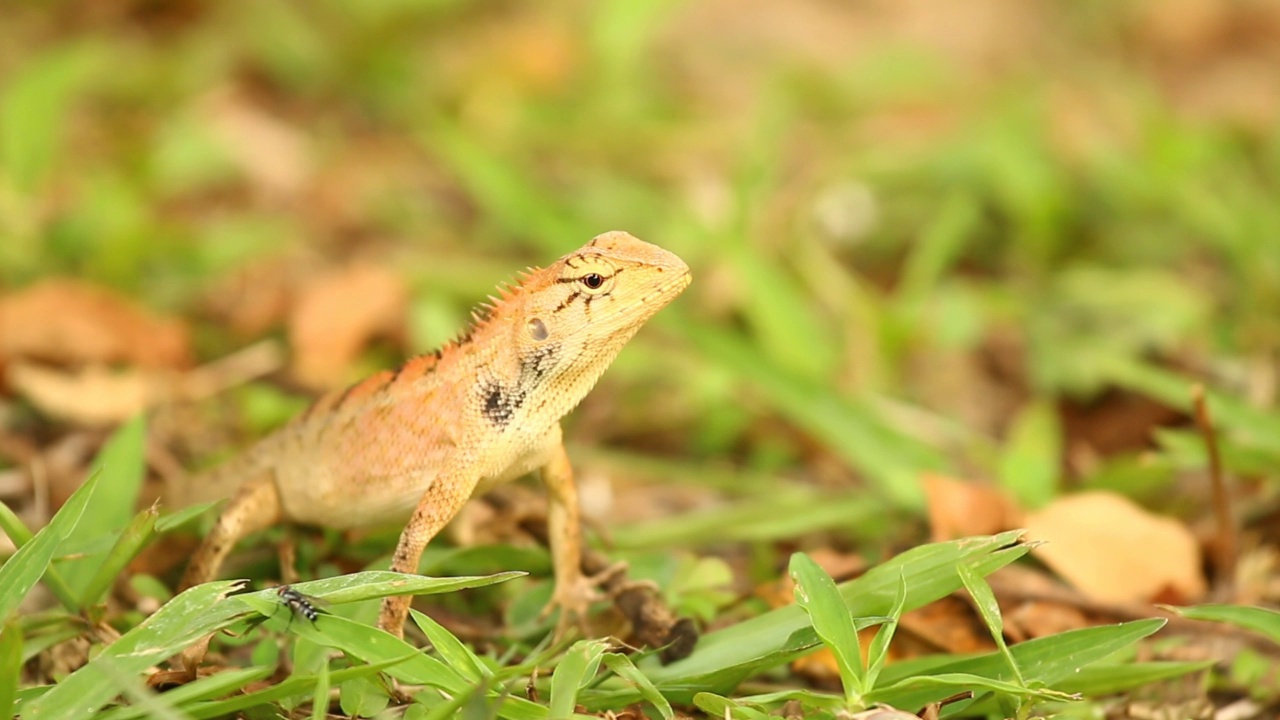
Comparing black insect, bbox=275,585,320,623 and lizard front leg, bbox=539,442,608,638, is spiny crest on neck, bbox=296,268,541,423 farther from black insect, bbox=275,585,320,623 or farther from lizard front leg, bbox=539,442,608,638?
black insect, bbox=275,585,320,623

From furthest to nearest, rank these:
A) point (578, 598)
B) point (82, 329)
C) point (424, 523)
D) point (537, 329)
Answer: point (82, 329)
point (578, 598)
point (537, 329)
point (424, 523)

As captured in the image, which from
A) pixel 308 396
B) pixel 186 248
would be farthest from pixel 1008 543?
pixel 186 248

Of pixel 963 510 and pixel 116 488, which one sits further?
pixel 963 510

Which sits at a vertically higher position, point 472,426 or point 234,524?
point 472,426

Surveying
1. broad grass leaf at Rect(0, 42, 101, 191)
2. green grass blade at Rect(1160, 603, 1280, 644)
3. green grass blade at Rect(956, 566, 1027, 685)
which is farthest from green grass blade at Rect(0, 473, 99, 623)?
broad grass leaf at Rect(0, 42, 101, 191)

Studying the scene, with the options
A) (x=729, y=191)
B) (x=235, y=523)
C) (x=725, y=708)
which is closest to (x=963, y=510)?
(x=725, y=708)

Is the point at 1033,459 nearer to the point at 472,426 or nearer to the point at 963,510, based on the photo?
the point at 963,510
